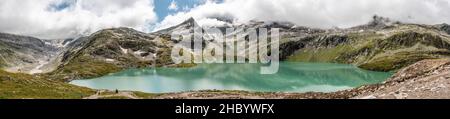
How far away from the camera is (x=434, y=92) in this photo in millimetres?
34750
